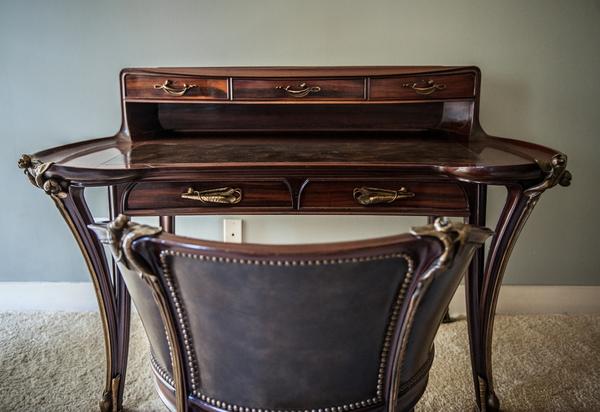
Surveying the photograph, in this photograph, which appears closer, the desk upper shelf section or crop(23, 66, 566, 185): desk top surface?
crop(23, 66, 566, 185): desk top surface

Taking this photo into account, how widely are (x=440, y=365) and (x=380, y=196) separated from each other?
756 millimetres

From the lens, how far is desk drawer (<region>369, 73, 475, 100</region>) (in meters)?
1.46

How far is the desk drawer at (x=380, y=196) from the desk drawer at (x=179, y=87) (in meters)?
0.48

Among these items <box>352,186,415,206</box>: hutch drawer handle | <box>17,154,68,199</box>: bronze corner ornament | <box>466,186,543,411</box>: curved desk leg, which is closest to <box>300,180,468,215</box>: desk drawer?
<box>352,186,415,206</box>: hutch drawer handle

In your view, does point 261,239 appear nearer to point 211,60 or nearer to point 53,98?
point 211,60

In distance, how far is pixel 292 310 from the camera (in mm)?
649

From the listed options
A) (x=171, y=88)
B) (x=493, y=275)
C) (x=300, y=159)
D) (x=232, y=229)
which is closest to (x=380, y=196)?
(x=300, y=159)

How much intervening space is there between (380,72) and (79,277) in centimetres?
145

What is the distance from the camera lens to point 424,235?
597 mm

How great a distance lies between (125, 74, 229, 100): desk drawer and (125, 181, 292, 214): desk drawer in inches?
14.8

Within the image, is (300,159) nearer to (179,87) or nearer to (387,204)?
(387,204)

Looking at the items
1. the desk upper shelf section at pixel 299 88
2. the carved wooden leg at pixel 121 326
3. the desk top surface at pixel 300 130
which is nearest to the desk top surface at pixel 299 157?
the desk top surface at pixel 300 130

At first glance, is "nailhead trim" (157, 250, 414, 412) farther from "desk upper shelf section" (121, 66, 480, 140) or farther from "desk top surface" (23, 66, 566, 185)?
"desk upper shelf section" (121, 66, 480, 140)

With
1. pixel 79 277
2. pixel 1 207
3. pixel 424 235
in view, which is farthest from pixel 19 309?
pixel 424 235
